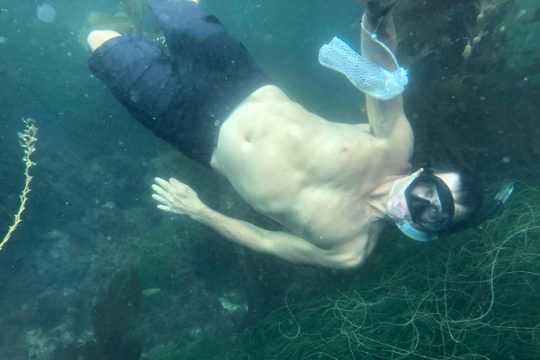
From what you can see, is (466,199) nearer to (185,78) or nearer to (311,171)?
(311,171)

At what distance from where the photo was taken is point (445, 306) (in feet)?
13.8

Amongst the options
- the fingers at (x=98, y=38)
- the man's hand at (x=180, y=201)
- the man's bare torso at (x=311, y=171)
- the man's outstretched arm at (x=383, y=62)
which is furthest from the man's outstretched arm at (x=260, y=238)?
the fingers at (x=98, y=38)

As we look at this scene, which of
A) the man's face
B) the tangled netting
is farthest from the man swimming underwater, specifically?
the tangled netting

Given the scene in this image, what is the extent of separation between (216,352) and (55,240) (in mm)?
4913

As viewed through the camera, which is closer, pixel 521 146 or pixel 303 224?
pixel 303 224

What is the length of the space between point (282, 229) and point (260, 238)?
145cm

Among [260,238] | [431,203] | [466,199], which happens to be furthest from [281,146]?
[466,199]

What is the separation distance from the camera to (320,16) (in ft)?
52.1

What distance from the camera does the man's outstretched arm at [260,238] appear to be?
3354 millimetres

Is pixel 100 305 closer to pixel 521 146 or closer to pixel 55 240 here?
pixel 55 240

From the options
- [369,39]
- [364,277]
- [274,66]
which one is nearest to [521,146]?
[364,277]

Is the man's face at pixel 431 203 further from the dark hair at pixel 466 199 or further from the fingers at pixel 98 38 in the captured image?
the fingers at pixel 98 38

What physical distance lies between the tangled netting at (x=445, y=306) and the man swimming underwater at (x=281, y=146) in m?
1.53

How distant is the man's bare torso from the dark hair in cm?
53
